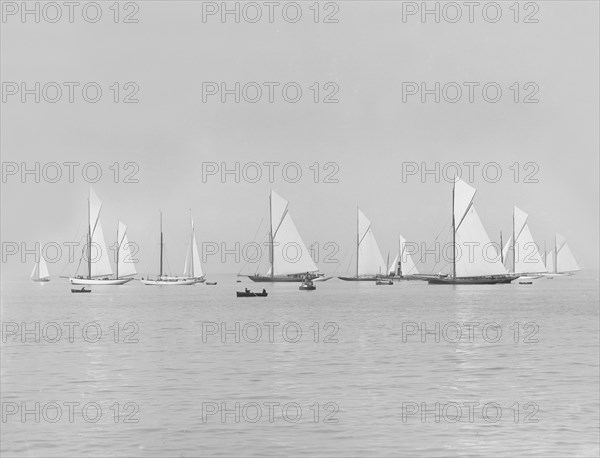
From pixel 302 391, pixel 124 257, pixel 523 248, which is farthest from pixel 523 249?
pixel 302 391

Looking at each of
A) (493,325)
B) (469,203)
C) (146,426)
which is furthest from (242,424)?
(469,203)

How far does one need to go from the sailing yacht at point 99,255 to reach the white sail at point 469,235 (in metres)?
53.2

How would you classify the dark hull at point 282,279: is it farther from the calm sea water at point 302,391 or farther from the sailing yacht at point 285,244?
the calm sea water at point 302,391

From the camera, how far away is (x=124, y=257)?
174875 millimetres

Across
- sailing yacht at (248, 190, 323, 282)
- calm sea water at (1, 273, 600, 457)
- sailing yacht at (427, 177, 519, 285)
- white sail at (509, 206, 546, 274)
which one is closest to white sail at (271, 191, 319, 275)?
sailing yacht at (248, 190, 323, 282)

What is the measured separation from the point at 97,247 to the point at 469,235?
58.6 metres

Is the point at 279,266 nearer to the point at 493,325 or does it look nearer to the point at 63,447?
the point at 493,325

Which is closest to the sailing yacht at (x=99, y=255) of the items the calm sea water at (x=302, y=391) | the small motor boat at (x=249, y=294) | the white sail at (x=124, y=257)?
the white sail at (x=124, y=257)

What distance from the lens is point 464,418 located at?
1122 inches

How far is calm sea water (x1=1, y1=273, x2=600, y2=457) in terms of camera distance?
2522cm

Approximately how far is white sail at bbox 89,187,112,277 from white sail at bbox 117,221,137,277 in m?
2.06

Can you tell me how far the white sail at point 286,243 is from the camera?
544 ft

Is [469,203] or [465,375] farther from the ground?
[469,203]

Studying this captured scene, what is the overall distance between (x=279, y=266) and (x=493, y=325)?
97.6 meters
